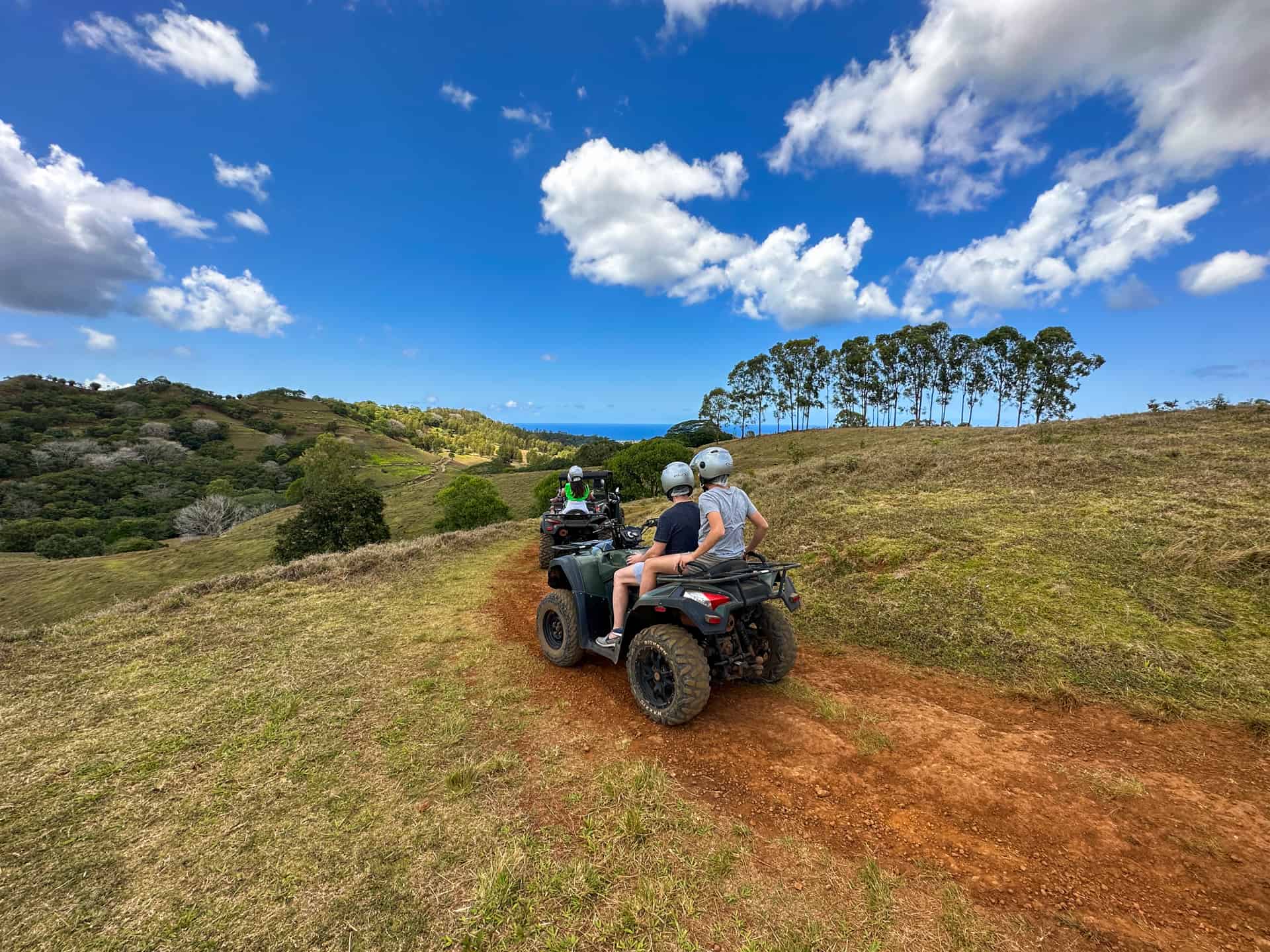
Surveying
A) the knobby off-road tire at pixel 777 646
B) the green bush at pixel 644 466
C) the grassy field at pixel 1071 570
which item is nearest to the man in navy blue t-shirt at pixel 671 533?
the knobby off-road tire at pixel 777 646

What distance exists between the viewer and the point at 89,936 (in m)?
2.51

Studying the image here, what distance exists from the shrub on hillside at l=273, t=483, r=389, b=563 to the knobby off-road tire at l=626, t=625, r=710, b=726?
89.0 feet

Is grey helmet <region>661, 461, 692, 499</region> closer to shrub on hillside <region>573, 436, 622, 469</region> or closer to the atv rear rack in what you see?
the atv rear rack

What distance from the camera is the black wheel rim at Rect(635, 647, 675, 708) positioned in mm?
4547

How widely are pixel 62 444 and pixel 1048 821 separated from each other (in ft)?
484

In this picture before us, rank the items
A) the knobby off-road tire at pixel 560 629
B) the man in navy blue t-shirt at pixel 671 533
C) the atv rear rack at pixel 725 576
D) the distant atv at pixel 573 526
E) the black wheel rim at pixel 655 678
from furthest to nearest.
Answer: the distant atv at pixel 573 526
the knobby off-road tire at pixel 560 629
the man in navy blue t-shirt at pixel 671 533
the black wheel rim at pixel 655 678
the atv rear rack at pixel 725 576

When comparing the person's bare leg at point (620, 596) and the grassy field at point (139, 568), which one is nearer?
the person's bare leg at point (620, 596)

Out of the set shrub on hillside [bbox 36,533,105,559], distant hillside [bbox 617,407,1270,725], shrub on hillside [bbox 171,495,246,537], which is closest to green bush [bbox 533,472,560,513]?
distant hillside [bbox 617,407,1270,725]

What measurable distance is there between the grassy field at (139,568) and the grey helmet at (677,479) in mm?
33488

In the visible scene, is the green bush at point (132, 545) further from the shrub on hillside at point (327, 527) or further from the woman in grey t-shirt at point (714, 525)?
the woman in grey t-shirt at point (714, 525)

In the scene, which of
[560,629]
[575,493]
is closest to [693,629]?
[560,629]

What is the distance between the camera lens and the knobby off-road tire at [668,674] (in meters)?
4.22

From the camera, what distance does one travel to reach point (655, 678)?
4.68 meters

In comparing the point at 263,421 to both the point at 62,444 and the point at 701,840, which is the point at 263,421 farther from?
the point at 701,840
